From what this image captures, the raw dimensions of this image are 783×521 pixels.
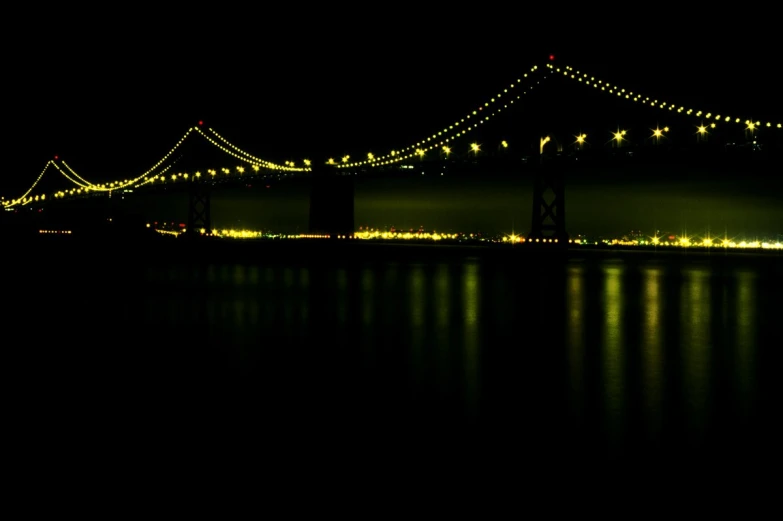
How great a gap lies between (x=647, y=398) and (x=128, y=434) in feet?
8.67

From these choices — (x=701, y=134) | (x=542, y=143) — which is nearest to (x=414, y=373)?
(x=701, y=134)

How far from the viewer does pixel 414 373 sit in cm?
530

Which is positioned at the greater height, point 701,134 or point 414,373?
point 701,134

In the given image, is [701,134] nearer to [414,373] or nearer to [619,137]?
[619,137]

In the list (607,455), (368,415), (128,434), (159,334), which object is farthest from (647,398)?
(159,334)

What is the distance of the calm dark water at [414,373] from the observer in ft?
12.3

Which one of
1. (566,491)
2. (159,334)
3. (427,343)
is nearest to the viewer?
(566,491)

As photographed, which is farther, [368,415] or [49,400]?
[49,400]

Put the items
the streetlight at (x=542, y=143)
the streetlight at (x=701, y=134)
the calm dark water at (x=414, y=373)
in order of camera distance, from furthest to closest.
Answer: the streetlight at (x=542, y=143) < the streetlight at (x=701, y=134) < the calm dark water at (x=414, y=373)

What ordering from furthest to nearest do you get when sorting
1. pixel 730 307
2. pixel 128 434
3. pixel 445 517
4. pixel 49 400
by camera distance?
1. pixel 730 307
2. pixel 49 400
3. pixel 128 434
4. pixel 445 517

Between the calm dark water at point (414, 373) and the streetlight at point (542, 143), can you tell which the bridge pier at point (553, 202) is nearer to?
the streetlight at point (542, 143)

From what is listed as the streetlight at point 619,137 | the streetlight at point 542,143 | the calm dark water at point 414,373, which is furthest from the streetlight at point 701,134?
the calm dark water at point 414,373

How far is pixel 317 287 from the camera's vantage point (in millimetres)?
13555

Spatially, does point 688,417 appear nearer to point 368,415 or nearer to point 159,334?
point 368,415
